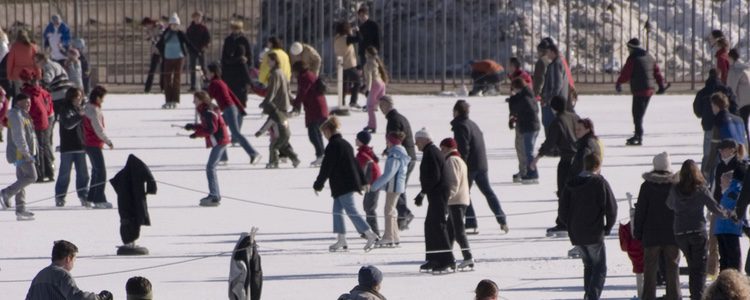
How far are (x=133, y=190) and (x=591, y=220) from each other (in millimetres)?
4442

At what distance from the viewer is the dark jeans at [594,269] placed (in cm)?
1335

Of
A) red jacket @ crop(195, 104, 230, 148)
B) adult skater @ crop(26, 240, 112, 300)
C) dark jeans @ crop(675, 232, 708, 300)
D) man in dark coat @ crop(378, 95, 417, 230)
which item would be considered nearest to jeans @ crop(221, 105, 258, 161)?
red jacket @ crop(195, 104, 230, 148)

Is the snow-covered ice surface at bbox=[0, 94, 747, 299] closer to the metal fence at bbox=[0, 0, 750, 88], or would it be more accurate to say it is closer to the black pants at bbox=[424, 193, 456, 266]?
→ the black pants at bbox=[424, 193, 456, 266]

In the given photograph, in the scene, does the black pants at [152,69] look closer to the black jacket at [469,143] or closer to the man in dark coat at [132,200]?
the black jacket at [469,143]

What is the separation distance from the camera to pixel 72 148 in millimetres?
18875

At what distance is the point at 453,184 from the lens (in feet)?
49.5

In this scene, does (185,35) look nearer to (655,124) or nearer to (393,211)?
(655,124)

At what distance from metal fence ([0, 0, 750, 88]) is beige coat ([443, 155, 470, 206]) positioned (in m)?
16.6

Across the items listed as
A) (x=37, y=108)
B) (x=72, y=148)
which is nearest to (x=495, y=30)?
(x=37, y=108)

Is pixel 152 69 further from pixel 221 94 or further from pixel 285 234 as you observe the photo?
pixel 285 234

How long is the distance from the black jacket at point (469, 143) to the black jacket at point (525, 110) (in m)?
3.24

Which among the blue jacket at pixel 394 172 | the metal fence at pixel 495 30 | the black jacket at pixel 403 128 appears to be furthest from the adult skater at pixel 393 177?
the metal fence at pixel 495 30

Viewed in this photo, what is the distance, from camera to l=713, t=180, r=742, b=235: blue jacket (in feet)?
44.4

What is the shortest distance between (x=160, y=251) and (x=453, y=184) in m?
2.74
